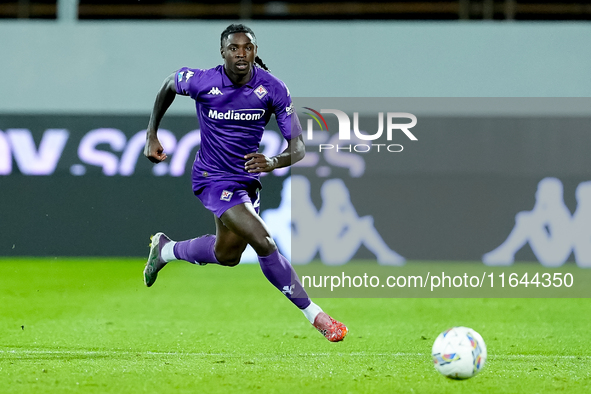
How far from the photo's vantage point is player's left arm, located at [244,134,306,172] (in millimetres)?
4836

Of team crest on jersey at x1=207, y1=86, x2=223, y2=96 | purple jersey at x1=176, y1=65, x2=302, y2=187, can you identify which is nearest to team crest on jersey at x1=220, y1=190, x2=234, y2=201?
purple jersey at x1=176, y1=65, x2=302, y2=187

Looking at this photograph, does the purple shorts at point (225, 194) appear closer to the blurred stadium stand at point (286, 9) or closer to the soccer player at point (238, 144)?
the soccer player at point (238, 144)

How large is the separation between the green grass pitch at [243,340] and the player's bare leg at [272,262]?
27cm

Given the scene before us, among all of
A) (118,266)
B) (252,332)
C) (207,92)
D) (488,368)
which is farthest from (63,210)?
(488,368)

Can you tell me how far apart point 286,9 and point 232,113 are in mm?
7849

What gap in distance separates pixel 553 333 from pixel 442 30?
6.22 meters

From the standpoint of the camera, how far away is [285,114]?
208 inches

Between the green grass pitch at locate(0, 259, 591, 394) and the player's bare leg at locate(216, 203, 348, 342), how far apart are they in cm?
27

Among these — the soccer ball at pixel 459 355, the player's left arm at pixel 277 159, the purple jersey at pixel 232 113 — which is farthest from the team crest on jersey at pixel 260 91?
the soccer ball at pixel 459 355

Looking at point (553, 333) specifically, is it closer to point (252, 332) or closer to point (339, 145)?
point (252, 332)

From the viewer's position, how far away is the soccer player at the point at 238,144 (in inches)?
201

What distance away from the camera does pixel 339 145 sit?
457 inches

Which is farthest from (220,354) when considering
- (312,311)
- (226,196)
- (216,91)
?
(216,91)

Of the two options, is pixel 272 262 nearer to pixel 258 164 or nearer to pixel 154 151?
pixel 258 164
